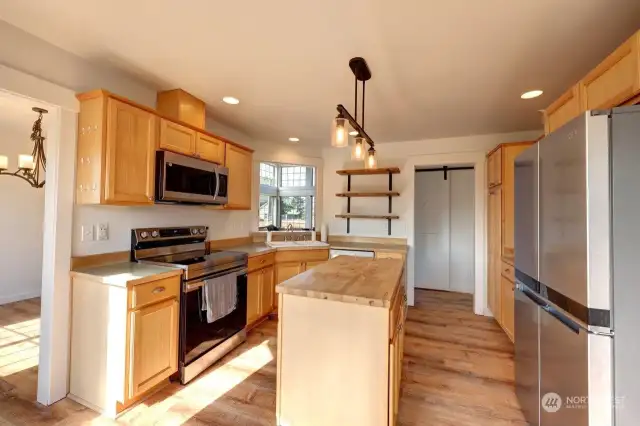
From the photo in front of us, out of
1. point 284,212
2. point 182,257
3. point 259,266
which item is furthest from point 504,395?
point 284,212

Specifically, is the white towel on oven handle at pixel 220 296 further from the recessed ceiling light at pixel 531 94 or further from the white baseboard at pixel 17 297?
the white baseboard at pixel 17 297

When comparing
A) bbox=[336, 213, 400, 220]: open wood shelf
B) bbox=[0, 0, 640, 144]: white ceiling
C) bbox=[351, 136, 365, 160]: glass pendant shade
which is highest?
bbox=[0, 0, 640, 144]: white ceiling

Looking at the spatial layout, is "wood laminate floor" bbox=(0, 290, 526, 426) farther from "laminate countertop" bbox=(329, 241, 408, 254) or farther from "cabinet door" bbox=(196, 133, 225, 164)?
"cabinet door" bbox=(196, 133, 225, 164)

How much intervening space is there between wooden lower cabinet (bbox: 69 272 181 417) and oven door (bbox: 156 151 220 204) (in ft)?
2.26

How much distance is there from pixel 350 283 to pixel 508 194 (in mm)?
2440

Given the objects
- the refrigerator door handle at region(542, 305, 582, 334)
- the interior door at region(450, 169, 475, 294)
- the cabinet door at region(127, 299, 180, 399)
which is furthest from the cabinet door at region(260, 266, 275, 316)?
the interior door at region(450, 169, 475, 294)

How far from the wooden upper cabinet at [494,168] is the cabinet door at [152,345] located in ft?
11.5

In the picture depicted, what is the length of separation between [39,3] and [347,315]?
2330 millimetres

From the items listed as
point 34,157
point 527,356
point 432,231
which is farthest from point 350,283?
point 34,157

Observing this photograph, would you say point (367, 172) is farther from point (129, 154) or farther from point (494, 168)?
point (129, 154)

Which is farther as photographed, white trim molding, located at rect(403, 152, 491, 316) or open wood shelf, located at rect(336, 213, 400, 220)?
open wood shelf, located at rect(336, 213, 400, 220)

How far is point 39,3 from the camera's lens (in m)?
1.49

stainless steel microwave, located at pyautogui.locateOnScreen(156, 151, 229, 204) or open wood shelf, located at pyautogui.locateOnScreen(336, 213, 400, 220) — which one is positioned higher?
stainless steel microwave, located at pyautogui.locateOnScreen(156, 151, 229, 204)

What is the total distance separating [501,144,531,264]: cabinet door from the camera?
302cm
